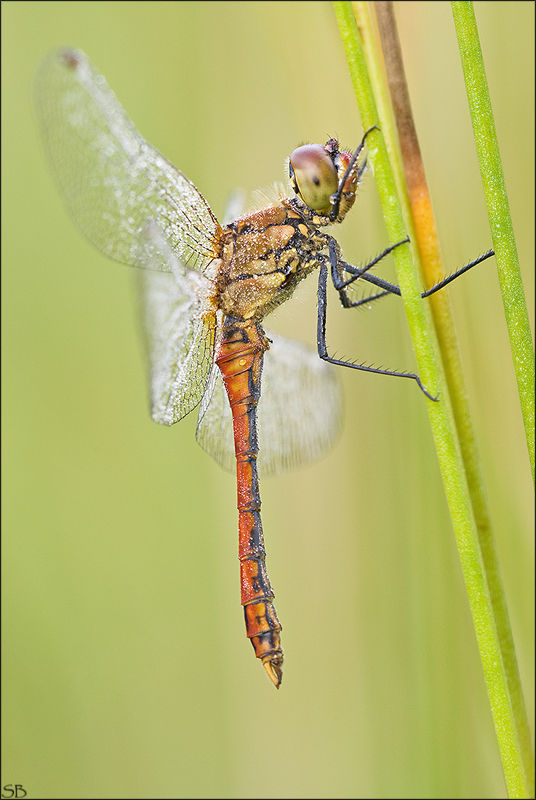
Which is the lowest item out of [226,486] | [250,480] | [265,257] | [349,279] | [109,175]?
[250,480]

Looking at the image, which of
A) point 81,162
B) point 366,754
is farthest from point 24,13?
point 366,754

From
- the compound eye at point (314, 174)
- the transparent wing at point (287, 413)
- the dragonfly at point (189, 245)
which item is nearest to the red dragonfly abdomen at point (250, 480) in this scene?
the dragonfly at point (189, 245)

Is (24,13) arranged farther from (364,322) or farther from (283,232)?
(364,322)

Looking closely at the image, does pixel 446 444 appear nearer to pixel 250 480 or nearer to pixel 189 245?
pixel 250 480

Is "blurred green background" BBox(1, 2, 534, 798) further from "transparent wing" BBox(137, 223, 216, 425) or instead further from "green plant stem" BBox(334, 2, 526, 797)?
"green plant stem" BBox(334, 2, 526, 797)

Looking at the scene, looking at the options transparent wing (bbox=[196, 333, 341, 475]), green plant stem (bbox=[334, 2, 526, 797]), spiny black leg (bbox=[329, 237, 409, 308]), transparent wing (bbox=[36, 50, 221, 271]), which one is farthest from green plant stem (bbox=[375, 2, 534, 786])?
transparent wing (bbox=[196, 333, 341, 475])

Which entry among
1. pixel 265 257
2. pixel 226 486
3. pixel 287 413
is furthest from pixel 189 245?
pixel 226 486
